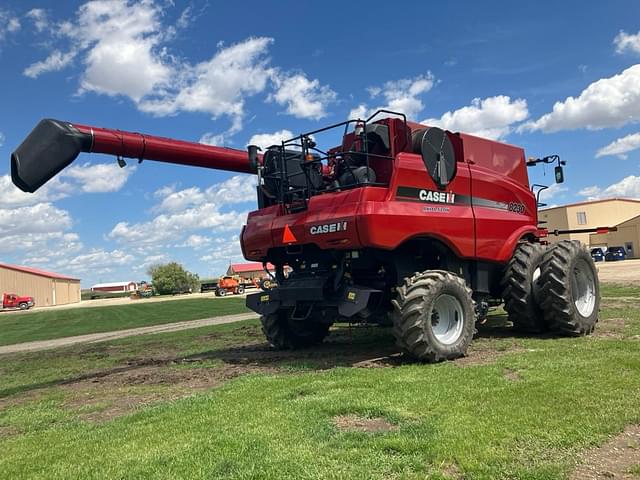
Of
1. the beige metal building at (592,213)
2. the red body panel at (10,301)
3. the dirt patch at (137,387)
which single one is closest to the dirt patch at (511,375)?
the dirt patch at (137,387)

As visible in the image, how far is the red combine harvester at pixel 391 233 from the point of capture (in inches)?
310

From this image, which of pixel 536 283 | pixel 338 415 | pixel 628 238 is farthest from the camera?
pixel 628 238

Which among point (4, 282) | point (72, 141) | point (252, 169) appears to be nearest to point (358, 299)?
point (252, 169)

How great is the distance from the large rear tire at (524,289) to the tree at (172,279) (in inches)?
3484

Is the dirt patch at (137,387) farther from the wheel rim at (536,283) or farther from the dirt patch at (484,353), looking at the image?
the wheel rim at (536,283)

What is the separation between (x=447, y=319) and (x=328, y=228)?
2322mm

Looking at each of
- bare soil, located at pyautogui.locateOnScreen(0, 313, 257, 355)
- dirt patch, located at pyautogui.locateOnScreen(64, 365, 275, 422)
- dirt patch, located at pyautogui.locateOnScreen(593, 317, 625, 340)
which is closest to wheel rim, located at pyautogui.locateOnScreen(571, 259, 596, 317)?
dirt patch, located at pyautogui.locateOnScreen(593, 317, 625, 340)

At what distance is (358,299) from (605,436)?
4185 mm

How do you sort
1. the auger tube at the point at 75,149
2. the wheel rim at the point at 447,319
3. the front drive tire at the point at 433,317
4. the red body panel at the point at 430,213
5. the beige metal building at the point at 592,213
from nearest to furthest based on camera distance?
the auger tube at the point at 75,149
the front drive tire at the point at 433,317
the red body panel at the point at 430,213
the wheel rim at the point at 447,319
the beige metal building at the point at 592,213

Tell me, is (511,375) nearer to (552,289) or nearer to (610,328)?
(552,289)

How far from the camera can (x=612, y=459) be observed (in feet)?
13.2

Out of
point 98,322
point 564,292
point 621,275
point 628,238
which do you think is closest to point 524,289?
point 564,292

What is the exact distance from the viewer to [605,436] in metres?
4.39

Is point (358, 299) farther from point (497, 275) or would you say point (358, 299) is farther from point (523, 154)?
point (523, 154)
